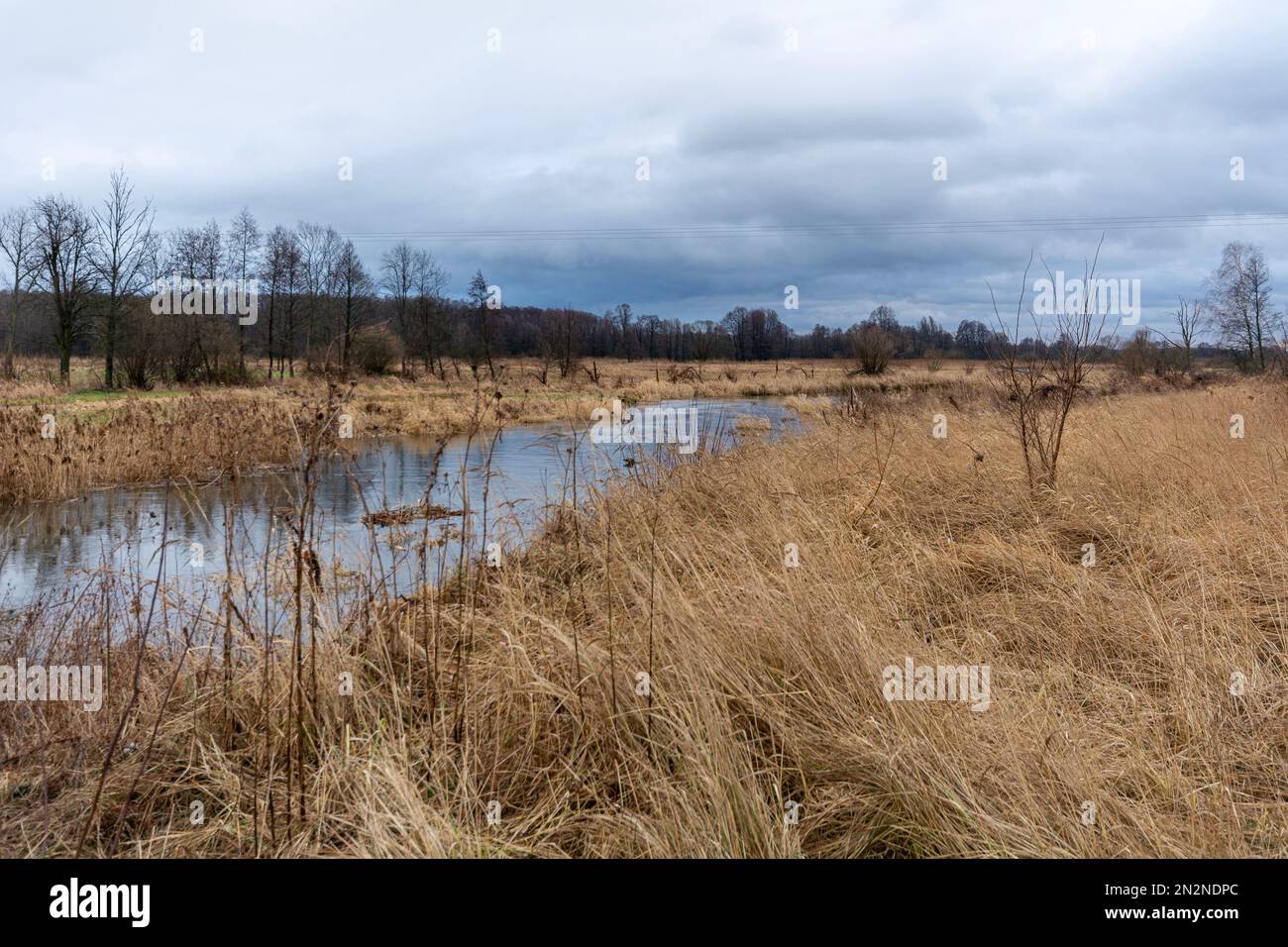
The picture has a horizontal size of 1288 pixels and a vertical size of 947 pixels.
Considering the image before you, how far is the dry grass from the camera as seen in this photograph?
237 cm

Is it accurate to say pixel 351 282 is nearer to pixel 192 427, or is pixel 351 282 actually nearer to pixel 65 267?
pixel 65 267

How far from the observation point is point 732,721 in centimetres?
288

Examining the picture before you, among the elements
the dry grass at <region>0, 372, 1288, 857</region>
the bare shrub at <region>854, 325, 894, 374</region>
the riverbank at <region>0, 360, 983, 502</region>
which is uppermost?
the bare shrub at <region>854, 325, 894, 374</region>

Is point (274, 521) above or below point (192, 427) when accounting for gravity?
below

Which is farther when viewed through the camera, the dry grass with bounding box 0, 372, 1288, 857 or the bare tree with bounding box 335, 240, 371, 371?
the bare tree with bounding box 335, 240, 371, 371

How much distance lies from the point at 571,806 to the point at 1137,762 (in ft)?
6.07

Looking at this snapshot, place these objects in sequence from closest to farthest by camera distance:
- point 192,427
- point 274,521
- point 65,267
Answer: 1. point 274,521
2. point 192,427
3. point 65,267

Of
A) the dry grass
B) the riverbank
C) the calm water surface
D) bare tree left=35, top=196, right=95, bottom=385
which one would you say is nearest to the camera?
the dry grass

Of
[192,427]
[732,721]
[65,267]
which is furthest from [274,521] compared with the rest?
[65,267]

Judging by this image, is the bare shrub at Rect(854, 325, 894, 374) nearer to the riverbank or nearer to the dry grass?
the riverbank

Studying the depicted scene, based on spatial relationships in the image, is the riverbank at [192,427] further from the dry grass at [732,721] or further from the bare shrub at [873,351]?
the bare shrub at [873,351]

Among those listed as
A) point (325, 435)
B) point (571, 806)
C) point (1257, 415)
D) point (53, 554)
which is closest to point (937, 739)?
point (571, 806)

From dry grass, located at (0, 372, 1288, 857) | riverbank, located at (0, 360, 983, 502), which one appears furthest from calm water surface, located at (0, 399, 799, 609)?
dry grass, located at (0, 372, 1288, 857)
